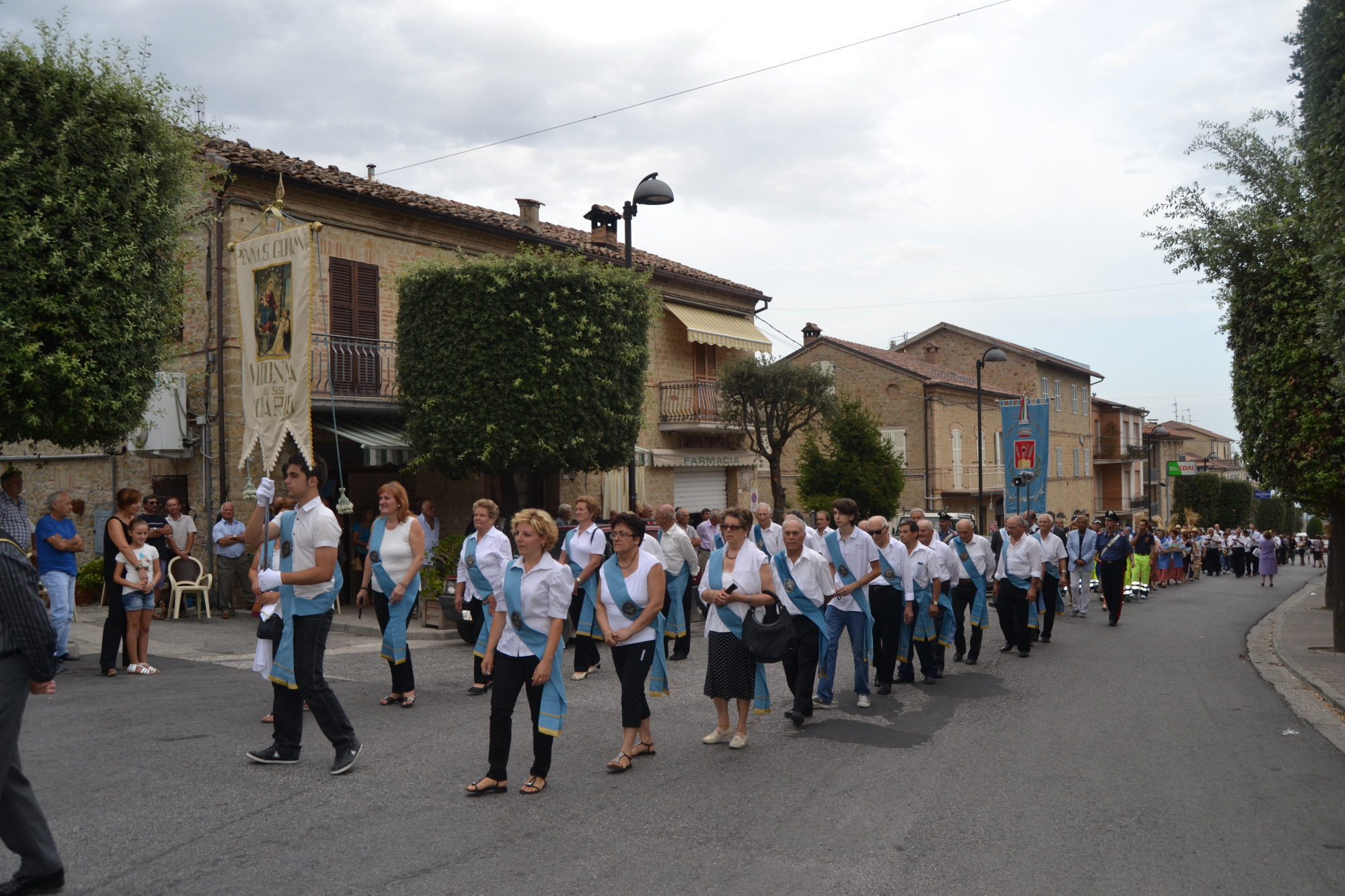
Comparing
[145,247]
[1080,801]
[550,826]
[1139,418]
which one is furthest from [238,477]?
[1139,418]

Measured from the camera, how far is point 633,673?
21.3 feet

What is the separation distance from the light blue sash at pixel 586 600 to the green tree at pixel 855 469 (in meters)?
19.4

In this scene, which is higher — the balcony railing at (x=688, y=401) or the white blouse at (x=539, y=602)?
the balcony railing at (x=688, y=401)

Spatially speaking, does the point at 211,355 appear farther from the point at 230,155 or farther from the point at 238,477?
the point at 230,155

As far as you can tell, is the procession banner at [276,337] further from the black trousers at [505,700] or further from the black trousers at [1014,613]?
the black trousers at [1014,613]

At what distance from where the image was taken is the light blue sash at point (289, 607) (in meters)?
6.28

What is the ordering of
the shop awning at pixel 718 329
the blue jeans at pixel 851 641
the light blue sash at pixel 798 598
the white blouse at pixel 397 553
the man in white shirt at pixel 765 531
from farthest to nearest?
the shop awning at pixel 718 329 → the man in white shirt at pixel 765 531 → the blue jeans at pixel 851 641 → the white blouse at pixel 397 553 → the light blue sash at pixel 798 598

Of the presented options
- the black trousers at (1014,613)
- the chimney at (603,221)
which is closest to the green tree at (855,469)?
the chimney at (603,221)

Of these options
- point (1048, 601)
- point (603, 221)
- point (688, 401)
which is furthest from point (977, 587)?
point (603, 221)

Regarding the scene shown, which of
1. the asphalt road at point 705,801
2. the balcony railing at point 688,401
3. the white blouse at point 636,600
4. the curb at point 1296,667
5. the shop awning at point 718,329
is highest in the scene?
the shop awning at point 718,329

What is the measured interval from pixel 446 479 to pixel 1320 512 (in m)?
14.6

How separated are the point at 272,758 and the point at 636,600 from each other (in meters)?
2.55

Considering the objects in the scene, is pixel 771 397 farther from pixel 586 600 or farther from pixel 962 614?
pixel 586 600

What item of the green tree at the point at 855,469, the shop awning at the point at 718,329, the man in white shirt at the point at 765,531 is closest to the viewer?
the man in white shirt at the point at 765,531
